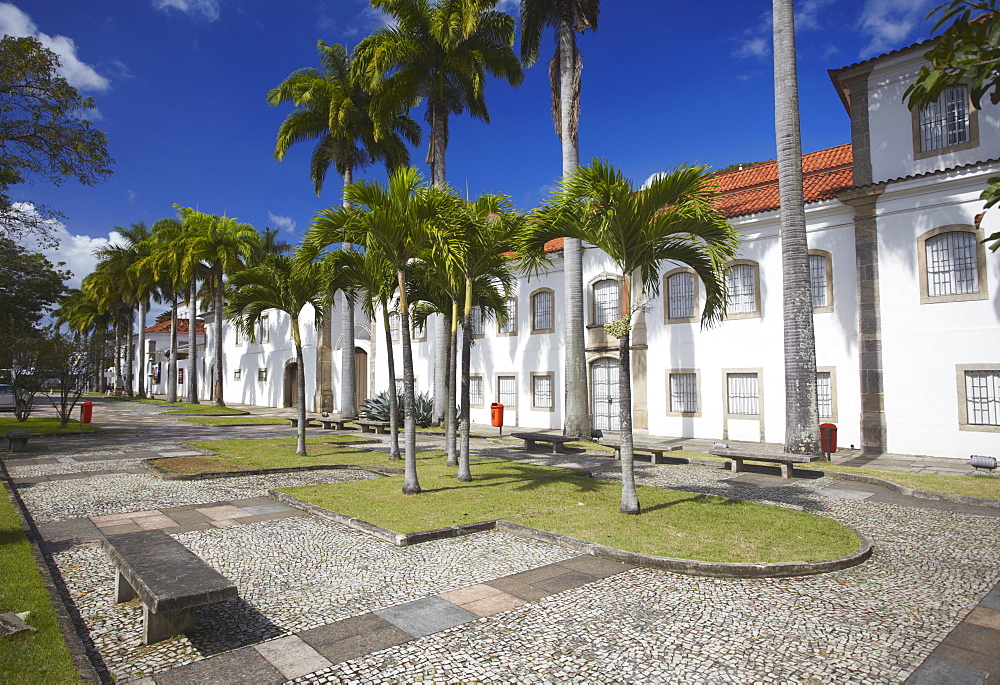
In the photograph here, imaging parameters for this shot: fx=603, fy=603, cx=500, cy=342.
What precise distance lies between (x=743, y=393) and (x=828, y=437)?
3783 millimetres

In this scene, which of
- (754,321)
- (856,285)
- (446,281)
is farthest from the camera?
(754,321)

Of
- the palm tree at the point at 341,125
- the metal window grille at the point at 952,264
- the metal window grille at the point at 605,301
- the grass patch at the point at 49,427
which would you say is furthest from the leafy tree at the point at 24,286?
the metal window grille at the point at 952,264

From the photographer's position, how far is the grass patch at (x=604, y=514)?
618cm

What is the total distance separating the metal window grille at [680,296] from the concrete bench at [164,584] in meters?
16.2

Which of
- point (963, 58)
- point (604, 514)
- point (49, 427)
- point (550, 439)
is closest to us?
point (963, 58)

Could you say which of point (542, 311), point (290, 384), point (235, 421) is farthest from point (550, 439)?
point (290, 384)

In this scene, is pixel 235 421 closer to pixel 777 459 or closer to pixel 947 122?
pixel 777 459

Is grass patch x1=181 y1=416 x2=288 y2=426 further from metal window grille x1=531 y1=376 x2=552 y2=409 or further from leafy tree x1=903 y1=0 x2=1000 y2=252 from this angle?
leafy tree x1=903 y1=0 x2=1000 y2=252

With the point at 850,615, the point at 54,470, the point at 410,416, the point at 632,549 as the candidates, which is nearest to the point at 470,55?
the point at 410,416

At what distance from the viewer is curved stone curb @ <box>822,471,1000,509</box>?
337 inches

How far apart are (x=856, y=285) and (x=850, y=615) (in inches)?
496

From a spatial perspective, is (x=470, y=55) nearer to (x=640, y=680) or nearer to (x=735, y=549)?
(x=735, y=549)

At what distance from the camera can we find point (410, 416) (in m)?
8.80

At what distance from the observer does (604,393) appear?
67.6ft
